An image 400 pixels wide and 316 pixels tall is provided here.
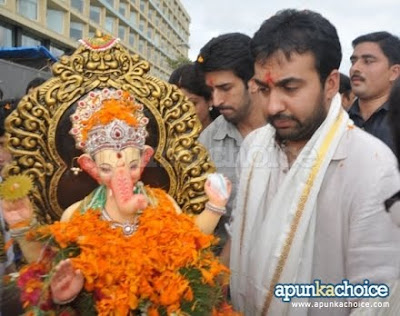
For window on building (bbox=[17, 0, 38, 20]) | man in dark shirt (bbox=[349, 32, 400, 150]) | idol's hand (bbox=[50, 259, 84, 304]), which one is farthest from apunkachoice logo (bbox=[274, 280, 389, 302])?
window on building (bbox=[17, 0, 38, 20])

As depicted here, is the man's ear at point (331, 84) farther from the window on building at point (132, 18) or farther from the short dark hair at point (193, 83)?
the window on building at point (132, 18)

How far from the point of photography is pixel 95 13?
974 inches

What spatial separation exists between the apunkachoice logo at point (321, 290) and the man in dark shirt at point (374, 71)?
1.89 metres

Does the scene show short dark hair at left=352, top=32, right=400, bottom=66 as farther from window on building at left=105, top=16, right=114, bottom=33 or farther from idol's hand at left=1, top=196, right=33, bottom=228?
window on building at left=105, top=16, right=114, bottom=33

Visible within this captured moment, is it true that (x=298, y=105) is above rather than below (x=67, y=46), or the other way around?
below

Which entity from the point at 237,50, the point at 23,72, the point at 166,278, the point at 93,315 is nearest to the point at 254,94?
the point at 237,50

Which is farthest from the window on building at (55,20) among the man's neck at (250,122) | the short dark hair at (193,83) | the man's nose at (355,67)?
the man's neck at (250,122)

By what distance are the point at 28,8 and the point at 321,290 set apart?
18.5m

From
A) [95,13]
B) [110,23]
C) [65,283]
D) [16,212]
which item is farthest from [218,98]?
[110,23]

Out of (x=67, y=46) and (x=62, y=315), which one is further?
(x=67, y=46)

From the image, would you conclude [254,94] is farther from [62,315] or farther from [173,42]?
[173,42]

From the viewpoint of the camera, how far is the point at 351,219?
1597 mm

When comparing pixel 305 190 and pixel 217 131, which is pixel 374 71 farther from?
pixel 305 190

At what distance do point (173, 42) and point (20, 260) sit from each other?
44.3 metres
